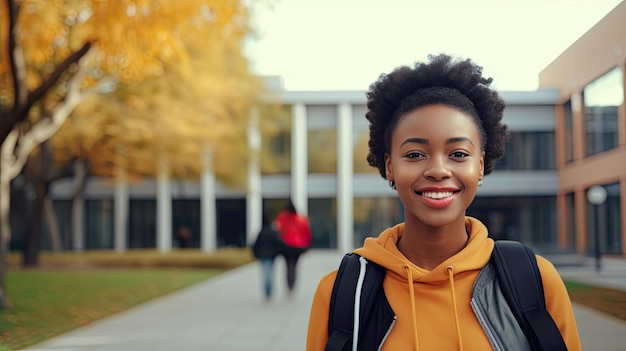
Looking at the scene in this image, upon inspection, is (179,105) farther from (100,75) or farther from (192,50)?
(100,75)

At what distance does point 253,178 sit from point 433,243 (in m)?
34.2

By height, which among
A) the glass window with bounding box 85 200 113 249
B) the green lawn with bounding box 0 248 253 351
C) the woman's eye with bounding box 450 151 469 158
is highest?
the woman's eye with bounding box 450 151 469 158

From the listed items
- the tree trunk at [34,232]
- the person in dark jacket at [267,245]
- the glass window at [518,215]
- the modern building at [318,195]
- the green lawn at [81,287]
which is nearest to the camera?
the green lawn at [81,287]

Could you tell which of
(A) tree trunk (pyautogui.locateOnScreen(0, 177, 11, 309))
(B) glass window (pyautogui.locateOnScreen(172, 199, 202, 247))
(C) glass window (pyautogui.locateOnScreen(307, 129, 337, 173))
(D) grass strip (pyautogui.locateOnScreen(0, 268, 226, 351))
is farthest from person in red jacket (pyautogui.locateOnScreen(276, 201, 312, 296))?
(B) glass window (pyautogui.locateOnScreen(172, 199, 202, 247))

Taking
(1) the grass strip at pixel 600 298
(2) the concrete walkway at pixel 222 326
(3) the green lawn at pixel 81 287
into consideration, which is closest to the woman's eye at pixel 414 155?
(1) the grass strip at pixel 600 298

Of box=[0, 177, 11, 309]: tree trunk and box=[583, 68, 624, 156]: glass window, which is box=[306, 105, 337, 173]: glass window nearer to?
box=[0, 177, 11, 309]: tree trunk

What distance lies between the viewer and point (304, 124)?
39750mm

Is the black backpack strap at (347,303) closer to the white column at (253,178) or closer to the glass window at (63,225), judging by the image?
the white column at (253,178)

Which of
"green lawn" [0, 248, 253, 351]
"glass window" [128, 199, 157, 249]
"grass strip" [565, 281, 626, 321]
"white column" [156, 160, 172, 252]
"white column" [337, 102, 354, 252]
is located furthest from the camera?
"glass window" [128, 199, 157, 249]

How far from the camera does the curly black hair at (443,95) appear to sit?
2318 mm

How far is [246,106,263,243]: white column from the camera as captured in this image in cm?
2775

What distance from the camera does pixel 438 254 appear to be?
2361 mm

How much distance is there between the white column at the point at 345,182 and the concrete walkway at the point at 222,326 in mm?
23719

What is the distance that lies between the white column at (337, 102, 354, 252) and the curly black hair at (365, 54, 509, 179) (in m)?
36.5
